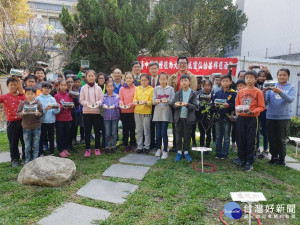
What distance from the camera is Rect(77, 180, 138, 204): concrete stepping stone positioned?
2.84 m

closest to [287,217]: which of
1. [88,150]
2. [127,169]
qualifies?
[127,169]

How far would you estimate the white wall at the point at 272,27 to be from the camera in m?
12.2

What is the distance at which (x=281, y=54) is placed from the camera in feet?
42.3

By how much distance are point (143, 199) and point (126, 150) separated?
203 centimetres

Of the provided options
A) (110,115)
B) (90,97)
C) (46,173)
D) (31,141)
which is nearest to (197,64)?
(110,115)

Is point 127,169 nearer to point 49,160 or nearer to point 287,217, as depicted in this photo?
point 49,160

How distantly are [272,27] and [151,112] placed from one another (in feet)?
42.7

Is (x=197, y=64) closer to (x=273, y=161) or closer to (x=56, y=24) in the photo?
(x=273, y=161)

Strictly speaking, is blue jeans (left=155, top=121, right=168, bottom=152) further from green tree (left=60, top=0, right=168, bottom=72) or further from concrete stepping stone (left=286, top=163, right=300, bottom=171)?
green tree (left=60, top=0, right=168, bottom=72)

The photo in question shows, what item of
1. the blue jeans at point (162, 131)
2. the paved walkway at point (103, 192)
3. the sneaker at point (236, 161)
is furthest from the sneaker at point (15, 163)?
the sneaker at point (236, 161)

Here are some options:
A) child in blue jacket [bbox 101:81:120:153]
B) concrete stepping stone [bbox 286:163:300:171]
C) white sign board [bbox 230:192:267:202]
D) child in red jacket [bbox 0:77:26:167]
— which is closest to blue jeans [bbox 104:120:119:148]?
child in blue jacket [bbox 101:81:120:153]

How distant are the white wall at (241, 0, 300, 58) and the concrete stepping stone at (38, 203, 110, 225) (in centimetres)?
1279

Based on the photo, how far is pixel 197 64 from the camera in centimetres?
903

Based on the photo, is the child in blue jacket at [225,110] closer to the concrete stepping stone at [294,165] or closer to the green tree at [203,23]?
the concrete stepping stone at [294,165]
